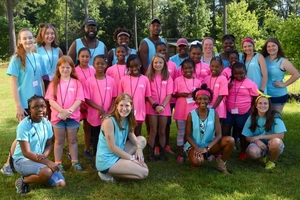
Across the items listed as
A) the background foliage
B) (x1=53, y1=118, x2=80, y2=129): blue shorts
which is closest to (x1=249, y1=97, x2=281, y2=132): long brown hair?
(x1=53, y1=118, x2=80, y2=129): blue shorts

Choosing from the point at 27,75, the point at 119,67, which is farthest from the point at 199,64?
the point at 27,75

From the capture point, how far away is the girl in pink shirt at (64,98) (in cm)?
480

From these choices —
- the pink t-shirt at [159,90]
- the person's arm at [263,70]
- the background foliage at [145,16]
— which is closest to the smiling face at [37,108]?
the pink t-shirt at [159,90]

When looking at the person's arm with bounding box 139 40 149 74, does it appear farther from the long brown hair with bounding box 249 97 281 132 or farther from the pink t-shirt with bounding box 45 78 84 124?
the long brown hair with bounding box 249 97 281 132

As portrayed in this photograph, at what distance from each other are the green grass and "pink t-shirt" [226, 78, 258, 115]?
873mm

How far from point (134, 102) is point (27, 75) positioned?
1603mm

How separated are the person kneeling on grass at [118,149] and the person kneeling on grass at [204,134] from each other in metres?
0.87

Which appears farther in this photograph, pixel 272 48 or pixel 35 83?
pixel 272 48

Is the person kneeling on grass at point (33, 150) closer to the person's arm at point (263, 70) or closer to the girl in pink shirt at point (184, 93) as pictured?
the girl in pink shirt at point (184, 93)

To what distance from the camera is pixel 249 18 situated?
30.6 m

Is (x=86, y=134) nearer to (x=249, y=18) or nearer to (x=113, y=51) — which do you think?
(x=113, y=51)

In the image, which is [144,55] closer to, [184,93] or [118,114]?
[184,93]

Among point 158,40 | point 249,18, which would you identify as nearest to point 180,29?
point 249,18

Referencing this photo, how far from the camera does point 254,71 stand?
5680 millimetres
